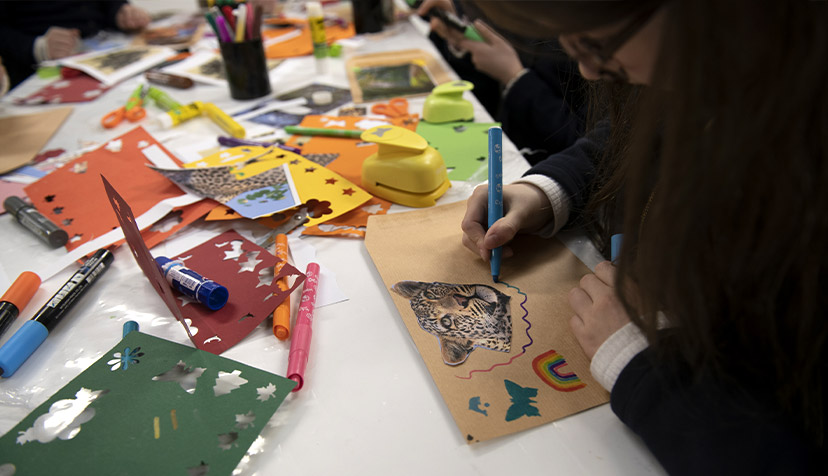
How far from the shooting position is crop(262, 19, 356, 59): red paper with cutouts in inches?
57.9

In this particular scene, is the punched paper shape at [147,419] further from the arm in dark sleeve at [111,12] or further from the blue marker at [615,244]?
the arm in dark sleeve at [111,12]

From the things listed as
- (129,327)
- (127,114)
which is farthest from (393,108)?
(129,327)

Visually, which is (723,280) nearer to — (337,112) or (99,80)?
(337,112)

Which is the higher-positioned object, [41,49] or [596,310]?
[41,49]

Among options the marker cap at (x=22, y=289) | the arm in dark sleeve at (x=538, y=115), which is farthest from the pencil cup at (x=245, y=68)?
the marker cap at (x=22, y=289)

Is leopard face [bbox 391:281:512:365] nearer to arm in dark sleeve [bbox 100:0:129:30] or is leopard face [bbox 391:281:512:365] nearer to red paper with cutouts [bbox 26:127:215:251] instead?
red paper with cutouts [bbox 26:127:215:251]

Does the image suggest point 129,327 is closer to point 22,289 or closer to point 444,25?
point 22,289

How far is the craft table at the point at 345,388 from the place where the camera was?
1.35 feet

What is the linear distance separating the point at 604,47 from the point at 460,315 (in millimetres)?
295

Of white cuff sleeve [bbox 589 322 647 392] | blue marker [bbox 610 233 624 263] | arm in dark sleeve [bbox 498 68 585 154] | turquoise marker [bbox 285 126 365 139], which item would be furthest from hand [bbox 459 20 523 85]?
white cuff sleeve [bbox 589 322 647 392]

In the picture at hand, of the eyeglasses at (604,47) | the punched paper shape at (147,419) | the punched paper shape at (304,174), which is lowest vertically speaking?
the punched paper shape at (147,419)

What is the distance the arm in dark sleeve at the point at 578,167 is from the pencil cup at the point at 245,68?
0.70m

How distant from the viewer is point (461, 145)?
0.92 metres

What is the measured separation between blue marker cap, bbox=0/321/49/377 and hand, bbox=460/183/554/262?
476mm
